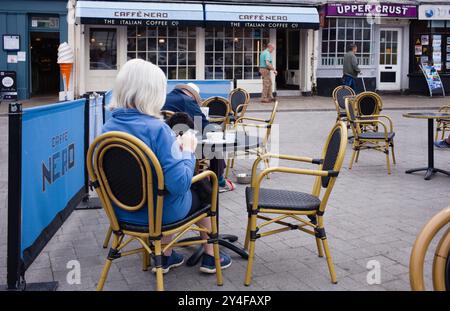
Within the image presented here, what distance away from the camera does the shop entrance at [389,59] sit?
20.6 meters

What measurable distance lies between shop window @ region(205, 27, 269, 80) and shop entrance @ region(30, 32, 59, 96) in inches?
234

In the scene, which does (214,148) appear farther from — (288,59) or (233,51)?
(288,59)

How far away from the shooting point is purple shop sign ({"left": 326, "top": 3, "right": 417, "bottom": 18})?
19312 millimetres

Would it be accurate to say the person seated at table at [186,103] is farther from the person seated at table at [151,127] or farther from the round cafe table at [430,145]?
the round cafe table at [430,145]

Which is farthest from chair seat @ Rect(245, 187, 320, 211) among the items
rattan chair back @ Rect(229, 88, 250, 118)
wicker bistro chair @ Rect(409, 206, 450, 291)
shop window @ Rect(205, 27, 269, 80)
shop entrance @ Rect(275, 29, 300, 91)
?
shop entrance @ Rect(275, 29, 300, 91)

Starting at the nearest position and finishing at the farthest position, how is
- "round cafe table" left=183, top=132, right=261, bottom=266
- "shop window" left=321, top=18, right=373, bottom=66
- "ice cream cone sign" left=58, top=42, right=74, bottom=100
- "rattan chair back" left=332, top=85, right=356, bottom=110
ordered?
"round cafe table" left=183, top=132, right=261, bottom=266
"rattan chair back" left=332, top=85, right=356, bottom=110
"ice cream cone sign" left=58, top=42, right=74, bottom=100
"shop window" left=321, top=18, right=373, bottom=66

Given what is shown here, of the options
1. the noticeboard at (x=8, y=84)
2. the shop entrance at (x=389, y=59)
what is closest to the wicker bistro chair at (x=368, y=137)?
the noticeboard at (x=8, y=84)

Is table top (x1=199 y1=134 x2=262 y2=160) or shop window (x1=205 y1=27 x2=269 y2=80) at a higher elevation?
shop window (x1=205 y1=27 x2=269 y2=80)

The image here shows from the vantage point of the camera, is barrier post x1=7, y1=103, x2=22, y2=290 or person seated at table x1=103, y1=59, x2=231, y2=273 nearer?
person seated at table x1=103, y1=59, x2=231, y2=273

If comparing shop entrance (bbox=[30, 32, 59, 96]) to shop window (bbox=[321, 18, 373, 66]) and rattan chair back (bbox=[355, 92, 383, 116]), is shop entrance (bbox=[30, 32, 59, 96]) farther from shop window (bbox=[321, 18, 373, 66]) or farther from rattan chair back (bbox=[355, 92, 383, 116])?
rattan chair back (bbox=[355, 92, 383, 116])

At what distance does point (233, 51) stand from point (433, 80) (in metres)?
7.60

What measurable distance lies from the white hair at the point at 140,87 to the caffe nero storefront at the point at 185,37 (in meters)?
15.0
